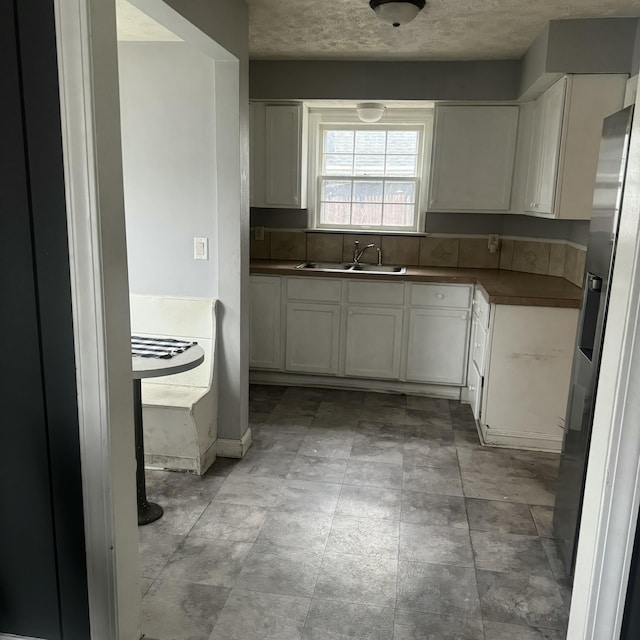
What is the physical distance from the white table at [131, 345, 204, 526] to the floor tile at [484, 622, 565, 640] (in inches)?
57.5

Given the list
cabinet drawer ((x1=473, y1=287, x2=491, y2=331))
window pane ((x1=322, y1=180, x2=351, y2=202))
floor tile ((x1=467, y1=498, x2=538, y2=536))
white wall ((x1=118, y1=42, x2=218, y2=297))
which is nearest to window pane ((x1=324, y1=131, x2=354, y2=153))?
window pane ((x1=322, y1=180, x2=351, y2=202))

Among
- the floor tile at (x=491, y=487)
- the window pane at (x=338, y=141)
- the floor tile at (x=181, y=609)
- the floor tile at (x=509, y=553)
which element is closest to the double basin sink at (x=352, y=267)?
the window pane at (x=338, y=141)

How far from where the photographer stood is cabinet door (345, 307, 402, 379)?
4.14 m

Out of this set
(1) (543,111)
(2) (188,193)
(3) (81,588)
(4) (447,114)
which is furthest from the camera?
(4) (447,114)

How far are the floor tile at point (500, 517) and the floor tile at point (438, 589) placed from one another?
37 cm

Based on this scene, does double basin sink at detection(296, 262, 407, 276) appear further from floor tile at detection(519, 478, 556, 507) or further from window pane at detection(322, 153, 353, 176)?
floor tile at detection(519, 478, 556, 507)

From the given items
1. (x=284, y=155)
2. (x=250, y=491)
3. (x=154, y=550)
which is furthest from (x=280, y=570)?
(x=284, y=155)

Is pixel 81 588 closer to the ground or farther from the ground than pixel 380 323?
closer to the ground

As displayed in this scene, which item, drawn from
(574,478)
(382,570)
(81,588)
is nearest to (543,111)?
(574,478)

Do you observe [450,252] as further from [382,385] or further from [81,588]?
[81,588]

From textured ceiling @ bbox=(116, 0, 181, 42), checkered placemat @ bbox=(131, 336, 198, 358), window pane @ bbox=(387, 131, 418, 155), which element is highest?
textured ceiling @ bbox=(116, 0, 181, 42)

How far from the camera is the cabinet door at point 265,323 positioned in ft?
14.0

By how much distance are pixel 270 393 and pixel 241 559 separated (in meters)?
2.01

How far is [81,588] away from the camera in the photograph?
167cm
